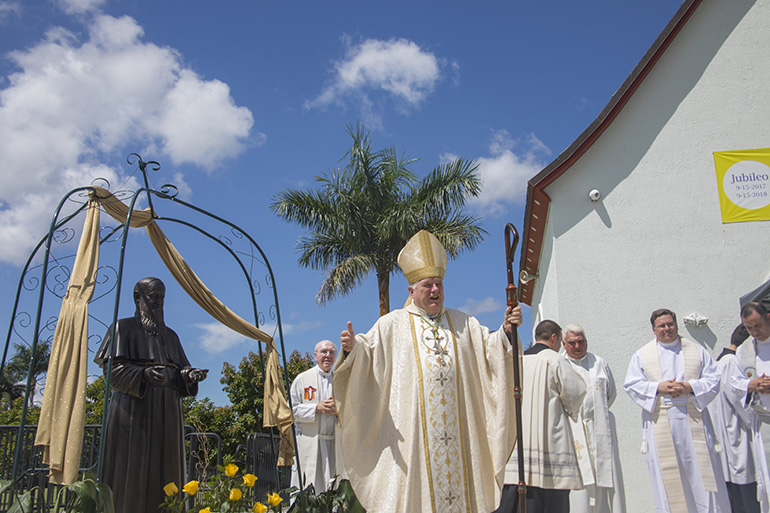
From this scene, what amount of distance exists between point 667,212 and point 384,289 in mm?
10893

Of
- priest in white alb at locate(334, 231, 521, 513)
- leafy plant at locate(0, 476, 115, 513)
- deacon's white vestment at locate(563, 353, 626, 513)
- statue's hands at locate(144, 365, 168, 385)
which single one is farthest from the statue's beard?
deacon's white vestment at locate(563, 353, 626, 513)

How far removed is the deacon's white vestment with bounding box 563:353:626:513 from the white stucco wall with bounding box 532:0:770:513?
210 centimetres

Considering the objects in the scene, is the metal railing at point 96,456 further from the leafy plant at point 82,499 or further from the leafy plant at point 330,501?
the leafy plant at point 82,499

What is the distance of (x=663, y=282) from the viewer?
9.49 metres

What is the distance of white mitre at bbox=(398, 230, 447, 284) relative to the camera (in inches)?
212

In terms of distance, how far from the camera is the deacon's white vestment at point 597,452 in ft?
22.6

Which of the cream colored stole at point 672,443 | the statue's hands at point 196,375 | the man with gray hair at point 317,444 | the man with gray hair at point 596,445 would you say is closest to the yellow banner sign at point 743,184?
the cream colored stole at point 672,443

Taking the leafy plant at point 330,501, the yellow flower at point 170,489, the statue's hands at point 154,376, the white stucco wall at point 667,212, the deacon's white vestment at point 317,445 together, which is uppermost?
the white stucco wall at point 667,212

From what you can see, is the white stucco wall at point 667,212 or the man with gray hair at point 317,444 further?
the white stucco wall at point 667,212

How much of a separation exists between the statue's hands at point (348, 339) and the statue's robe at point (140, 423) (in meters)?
1.74

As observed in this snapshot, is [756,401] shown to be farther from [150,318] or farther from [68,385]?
[68,385]

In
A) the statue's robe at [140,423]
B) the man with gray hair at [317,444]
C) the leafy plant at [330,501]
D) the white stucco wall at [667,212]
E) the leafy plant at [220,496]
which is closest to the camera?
the leafy plant at [220,496]

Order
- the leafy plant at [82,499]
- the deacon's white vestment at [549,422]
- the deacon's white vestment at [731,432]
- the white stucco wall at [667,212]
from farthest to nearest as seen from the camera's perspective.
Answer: the white stucco wall at [667,212], the deacon's white vestment at [731,432], the deacon's white vestment at [549,422], the leafy plant at [82,499]

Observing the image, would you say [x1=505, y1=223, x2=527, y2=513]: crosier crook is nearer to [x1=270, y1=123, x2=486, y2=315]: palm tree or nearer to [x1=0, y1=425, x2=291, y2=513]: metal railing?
[x1=0, y1=425, x2=291, y2=513]: metal railing
